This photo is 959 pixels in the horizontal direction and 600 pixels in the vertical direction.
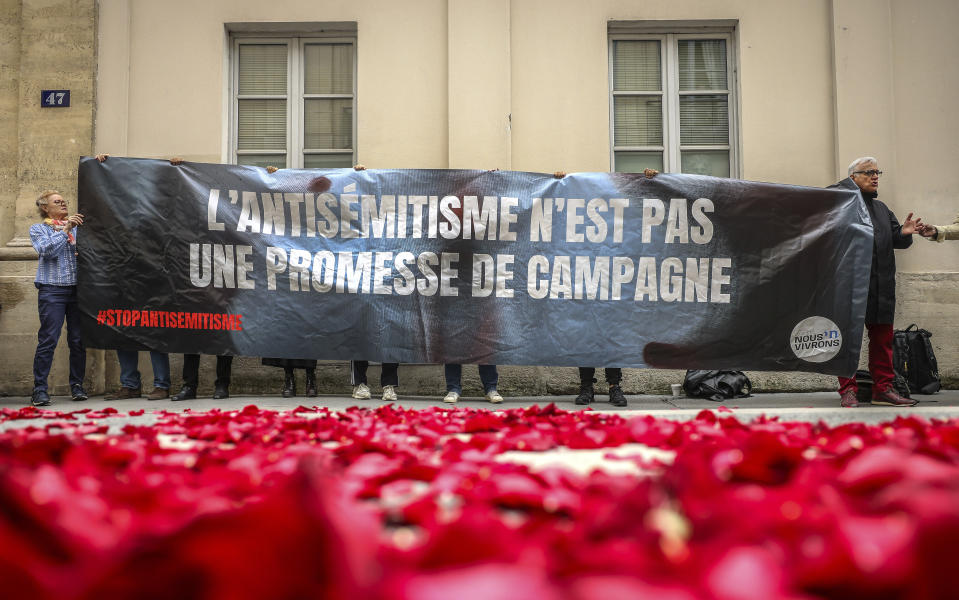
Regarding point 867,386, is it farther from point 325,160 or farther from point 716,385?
point 325,160

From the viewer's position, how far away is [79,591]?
0.94m

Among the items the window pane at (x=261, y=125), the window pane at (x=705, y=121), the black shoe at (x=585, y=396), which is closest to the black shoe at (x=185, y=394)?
the window pane at (x=261, y=125)

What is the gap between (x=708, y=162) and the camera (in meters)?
7.63

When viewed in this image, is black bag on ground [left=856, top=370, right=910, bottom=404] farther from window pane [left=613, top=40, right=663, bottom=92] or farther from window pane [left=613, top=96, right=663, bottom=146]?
window pane [left=613, top=40, right=663, bottom=92]

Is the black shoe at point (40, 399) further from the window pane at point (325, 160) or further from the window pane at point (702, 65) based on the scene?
the window pane at point (702, 65)

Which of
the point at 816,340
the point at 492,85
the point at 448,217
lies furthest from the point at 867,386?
the point at 492,85

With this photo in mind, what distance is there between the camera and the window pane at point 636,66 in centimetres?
768

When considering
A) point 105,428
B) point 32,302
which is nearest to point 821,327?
point 105,428

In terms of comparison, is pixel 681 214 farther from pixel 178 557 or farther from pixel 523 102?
pixel 178 557

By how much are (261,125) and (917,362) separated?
23.1ft

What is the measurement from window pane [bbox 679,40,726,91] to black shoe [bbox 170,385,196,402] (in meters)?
5.95

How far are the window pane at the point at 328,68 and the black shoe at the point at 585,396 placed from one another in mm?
4196

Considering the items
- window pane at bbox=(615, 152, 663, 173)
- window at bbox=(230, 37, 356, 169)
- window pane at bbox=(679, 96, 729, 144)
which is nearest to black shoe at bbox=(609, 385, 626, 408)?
window pane at bbox=(615, 152, 663, 173)

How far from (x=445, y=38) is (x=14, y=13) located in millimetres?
4711
